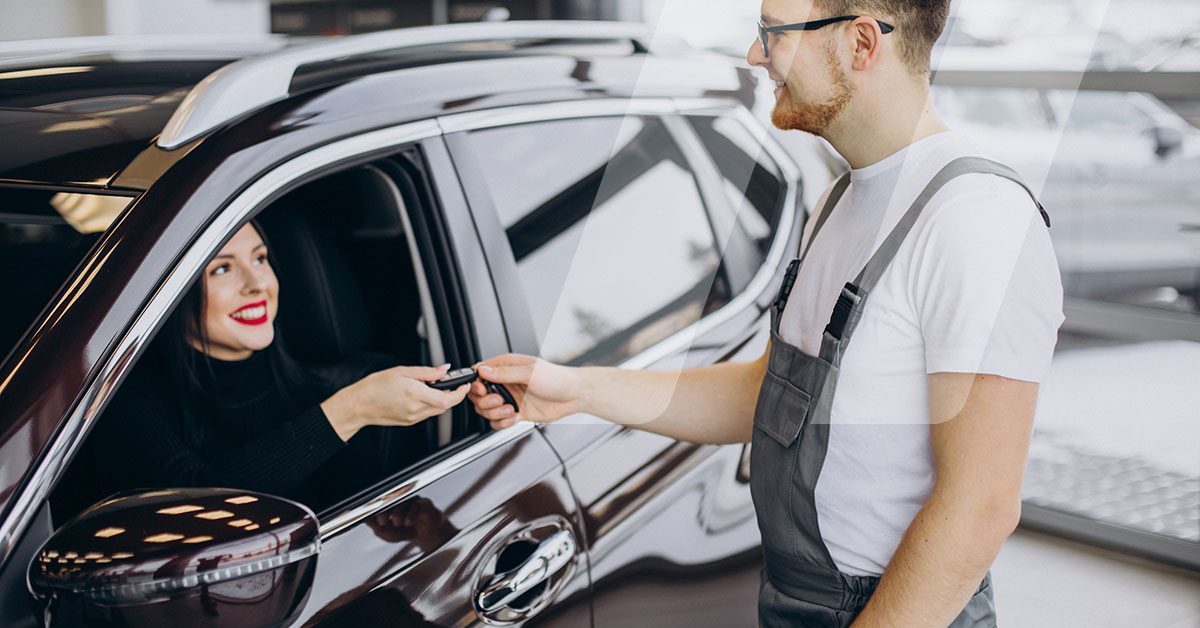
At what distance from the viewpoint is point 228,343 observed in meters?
1.74

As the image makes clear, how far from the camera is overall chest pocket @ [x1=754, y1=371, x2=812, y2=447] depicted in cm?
136

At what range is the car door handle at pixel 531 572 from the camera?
4.45ft

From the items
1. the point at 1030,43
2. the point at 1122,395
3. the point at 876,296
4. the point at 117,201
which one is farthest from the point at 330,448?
the point at 1122,395

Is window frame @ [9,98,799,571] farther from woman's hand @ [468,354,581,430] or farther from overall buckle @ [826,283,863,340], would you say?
overall buckle @ [826,283,863,340]

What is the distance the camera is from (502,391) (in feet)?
4.99

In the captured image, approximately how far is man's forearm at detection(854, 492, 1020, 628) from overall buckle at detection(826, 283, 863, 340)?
0.71ft

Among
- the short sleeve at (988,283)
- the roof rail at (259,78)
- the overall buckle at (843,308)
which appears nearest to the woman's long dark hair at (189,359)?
the roof rail at (259,78)

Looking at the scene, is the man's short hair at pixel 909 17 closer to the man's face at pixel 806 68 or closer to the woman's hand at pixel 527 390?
the man's face at pixel 806 68

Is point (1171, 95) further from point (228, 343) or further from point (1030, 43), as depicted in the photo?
point (228, 343)

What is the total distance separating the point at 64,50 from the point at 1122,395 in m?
4.89

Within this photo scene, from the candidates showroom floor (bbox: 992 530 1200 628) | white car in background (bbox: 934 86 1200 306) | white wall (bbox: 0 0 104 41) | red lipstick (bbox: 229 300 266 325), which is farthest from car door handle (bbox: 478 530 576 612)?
white car in background (bbox: 934 86 1200 306)

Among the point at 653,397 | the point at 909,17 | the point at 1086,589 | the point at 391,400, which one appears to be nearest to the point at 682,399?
the point at 653,397

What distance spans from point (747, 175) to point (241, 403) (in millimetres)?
1026

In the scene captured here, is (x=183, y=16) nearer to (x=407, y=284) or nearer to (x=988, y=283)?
(x=407, y=284)
